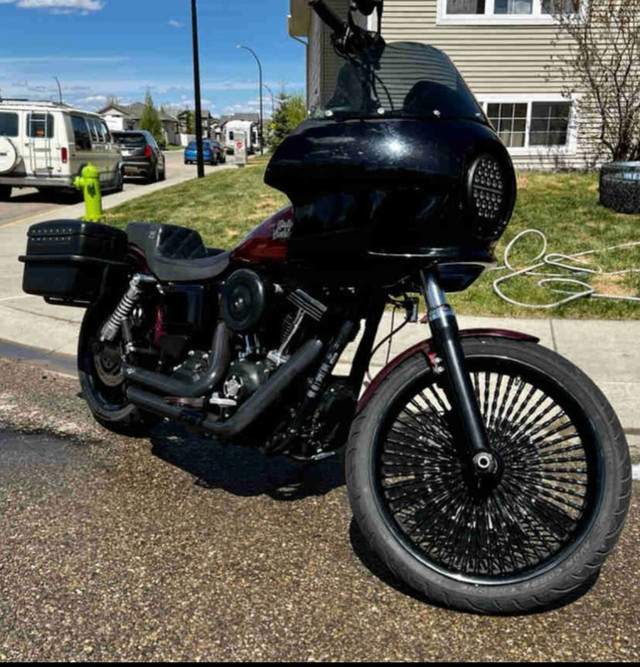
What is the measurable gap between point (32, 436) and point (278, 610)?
2.14 m

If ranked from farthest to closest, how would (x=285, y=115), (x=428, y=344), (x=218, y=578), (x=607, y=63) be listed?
1. (x=285, y=115)
2. (x=607, y=63)
3. (x=218, y=578)
4. (x=428, y=344)

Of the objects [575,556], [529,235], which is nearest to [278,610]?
[575,556]

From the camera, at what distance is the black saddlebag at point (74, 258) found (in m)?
3.72

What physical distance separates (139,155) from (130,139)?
3.26 ft

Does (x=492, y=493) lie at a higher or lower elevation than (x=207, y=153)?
higher

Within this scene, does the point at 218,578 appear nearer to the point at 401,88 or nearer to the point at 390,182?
the point at 390,182

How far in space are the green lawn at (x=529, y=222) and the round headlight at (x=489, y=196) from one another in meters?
4.11

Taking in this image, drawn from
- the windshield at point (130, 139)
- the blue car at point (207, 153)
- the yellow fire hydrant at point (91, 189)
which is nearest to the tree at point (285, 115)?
the blue car at point (207, 153)

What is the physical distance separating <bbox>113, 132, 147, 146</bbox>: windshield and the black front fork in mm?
22250

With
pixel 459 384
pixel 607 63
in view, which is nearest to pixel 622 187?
pixel 607 63

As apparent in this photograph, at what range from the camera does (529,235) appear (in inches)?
362

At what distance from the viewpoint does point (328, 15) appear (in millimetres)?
2564

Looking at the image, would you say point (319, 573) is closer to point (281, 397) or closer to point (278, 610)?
point (278, 610)

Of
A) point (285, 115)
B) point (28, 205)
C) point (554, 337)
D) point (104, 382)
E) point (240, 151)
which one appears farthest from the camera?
point (285, 115)
